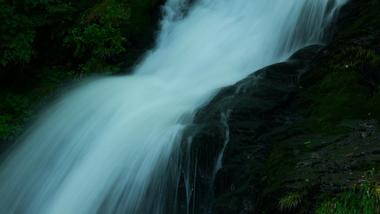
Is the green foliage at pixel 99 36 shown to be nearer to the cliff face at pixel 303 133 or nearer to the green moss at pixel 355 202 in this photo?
the cliff face at pixel 303 133

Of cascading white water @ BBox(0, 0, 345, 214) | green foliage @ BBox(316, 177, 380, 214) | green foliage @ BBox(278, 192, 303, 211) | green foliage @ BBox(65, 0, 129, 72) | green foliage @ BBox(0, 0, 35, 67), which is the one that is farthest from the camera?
green foliage @ BBox(65, 0, 129, 72)

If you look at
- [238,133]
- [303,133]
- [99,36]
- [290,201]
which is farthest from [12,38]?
[290,201]

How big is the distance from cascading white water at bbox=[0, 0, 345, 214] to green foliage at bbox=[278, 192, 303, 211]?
1.53m

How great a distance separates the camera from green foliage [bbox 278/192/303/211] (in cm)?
412

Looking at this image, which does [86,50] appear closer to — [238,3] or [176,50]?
[176,50]

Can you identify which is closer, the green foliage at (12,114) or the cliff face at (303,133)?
the cliff face at (303,133)

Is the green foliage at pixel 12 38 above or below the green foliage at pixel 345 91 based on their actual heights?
below

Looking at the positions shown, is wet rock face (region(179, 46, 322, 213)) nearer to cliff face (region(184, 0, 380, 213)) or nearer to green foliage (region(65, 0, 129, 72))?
cliff face (region(184, 0, 380, 213))

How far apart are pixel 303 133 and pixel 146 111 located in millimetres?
2441

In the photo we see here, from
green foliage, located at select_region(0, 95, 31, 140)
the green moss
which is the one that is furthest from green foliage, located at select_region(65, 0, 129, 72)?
the green moss

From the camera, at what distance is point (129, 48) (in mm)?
9664

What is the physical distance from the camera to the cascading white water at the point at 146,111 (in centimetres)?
588

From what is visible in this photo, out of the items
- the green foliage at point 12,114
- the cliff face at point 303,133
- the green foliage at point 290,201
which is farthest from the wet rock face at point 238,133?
the green foliage at point 12,114

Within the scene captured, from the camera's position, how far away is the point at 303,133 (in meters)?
Result: 5.14
